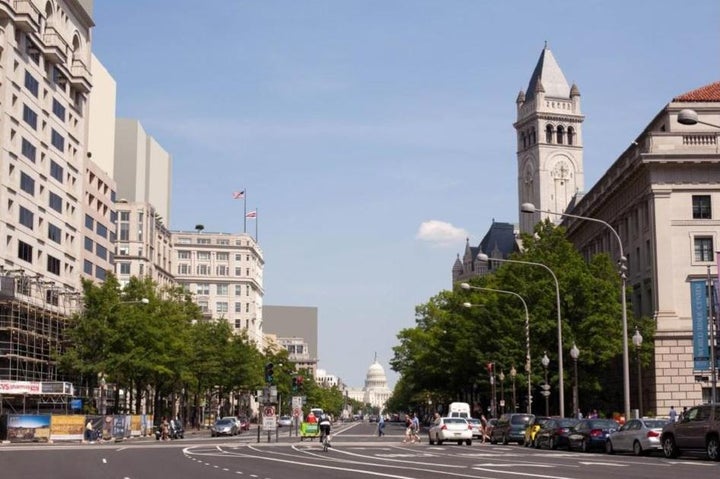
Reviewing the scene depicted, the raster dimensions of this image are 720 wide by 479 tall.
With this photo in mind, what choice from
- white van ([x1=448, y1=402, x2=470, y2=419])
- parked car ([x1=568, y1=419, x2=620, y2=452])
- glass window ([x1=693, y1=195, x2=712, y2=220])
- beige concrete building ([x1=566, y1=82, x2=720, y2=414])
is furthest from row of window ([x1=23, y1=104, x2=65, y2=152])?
parked car ([x1=568, y1=419, x2=620, y2=452])

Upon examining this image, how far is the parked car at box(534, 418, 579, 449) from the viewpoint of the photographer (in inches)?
1937

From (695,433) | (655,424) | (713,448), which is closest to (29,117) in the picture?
(655,424)

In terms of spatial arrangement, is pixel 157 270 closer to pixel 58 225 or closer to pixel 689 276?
pixel 58 225

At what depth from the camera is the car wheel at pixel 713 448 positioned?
34062 millimetres

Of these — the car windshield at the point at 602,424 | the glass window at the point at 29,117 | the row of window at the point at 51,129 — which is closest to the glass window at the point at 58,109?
the row of window at the point at 51,129

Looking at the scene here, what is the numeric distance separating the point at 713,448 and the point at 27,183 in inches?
2465

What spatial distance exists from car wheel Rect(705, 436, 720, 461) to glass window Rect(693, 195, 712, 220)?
1615 inches

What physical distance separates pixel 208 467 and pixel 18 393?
46.7 metres

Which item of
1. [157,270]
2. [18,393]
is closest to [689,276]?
[18,393]

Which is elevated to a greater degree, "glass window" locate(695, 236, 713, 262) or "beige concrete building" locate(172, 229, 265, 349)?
"beige concrete building" locate(172, 229, 265, 349)

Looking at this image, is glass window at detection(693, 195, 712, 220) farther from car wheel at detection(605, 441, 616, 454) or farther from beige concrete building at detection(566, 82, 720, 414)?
car wheel at detection(605, 441, 616, 454)

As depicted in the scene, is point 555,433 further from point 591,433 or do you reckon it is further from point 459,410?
point 459,410

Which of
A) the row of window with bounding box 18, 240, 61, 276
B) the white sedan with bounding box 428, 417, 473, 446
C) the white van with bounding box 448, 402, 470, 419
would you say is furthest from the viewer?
the white van with bounding box 448, 402, 470, 419

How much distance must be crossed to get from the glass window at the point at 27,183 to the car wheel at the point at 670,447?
5816 cm
